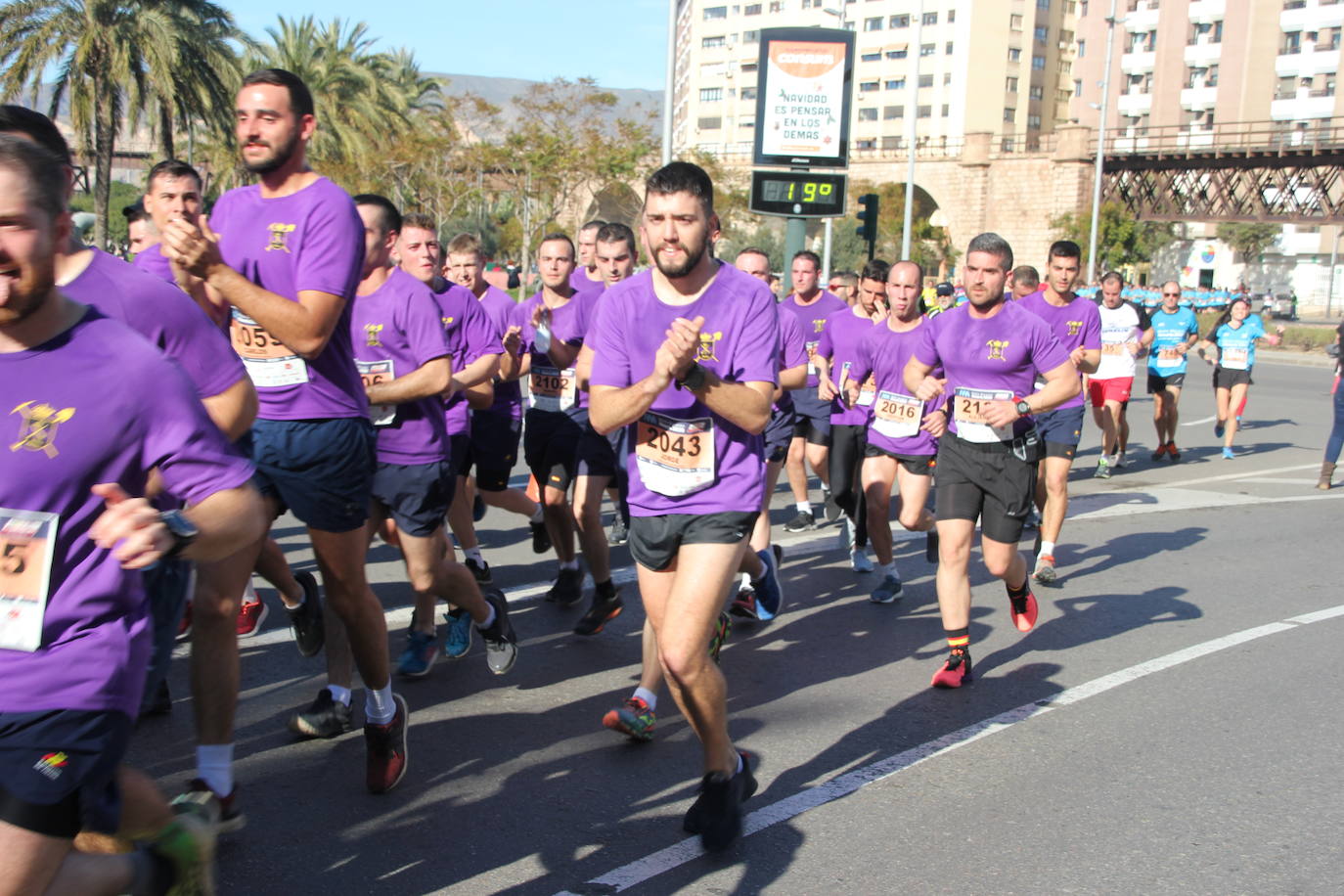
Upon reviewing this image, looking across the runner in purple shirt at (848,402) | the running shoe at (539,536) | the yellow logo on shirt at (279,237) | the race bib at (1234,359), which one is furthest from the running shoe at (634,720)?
the race bib at (1234,359)

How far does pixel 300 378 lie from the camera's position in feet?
13.7

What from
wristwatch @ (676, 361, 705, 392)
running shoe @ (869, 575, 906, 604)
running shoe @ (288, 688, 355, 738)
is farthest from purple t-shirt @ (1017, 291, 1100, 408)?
running shoe @ (288, 688, 355, 738)

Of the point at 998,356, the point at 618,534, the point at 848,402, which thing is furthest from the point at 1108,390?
the point at 998,356

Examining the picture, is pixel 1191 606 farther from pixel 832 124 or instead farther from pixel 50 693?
pixel 832 124

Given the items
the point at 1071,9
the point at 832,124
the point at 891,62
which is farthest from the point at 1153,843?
the point at 1071,9

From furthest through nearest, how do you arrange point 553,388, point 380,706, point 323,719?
point 553,388, point 323,719, point 380,706

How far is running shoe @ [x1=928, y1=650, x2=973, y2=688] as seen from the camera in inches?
233

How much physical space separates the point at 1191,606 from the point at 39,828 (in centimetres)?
689

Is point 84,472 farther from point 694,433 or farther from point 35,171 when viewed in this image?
point 694,433

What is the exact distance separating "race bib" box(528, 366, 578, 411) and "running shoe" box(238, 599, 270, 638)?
2035 millimetres

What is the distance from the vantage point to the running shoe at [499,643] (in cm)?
577

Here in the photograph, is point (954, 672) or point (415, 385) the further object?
point (954, 672)

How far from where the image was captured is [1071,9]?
97750 mm

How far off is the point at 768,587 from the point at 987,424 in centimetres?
151
